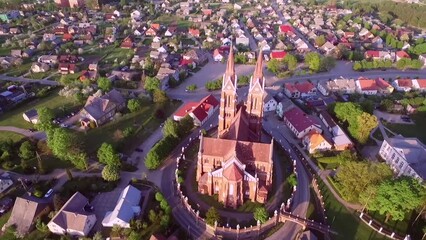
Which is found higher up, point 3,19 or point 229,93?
point 229,93

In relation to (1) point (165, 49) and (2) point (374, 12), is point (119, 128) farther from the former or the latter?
(2) point (374, 12)

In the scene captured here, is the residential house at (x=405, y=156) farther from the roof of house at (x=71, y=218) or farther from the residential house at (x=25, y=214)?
the residential house at (x=25, y=214)

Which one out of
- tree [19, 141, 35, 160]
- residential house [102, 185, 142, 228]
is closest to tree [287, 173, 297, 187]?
residential house [102, 185, 142, 228]

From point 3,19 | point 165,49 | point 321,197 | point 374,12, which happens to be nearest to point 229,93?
point 321,197

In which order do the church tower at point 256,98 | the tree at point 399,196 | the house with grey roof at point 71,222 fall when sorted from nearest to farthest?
the tree at point 399,196 → the house with grey roof at point 71,222 → the church tower at point 256,98

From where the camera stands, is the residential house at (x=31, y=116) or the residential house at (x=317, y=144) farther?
the residential house at (x=31, y=116)

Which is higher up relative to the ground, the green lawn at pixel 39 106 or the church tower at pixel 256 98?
the church tower at pixel 256 98

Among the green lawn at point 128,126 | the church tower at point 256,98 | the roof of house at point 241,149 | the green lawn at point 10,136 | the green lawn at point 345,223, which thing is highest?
the church tower at point 256,98

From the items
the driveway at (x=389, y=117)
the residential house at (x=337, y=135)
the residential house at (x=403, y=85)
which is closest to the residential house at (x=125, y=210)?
the residential house at (x=337, y=135)
